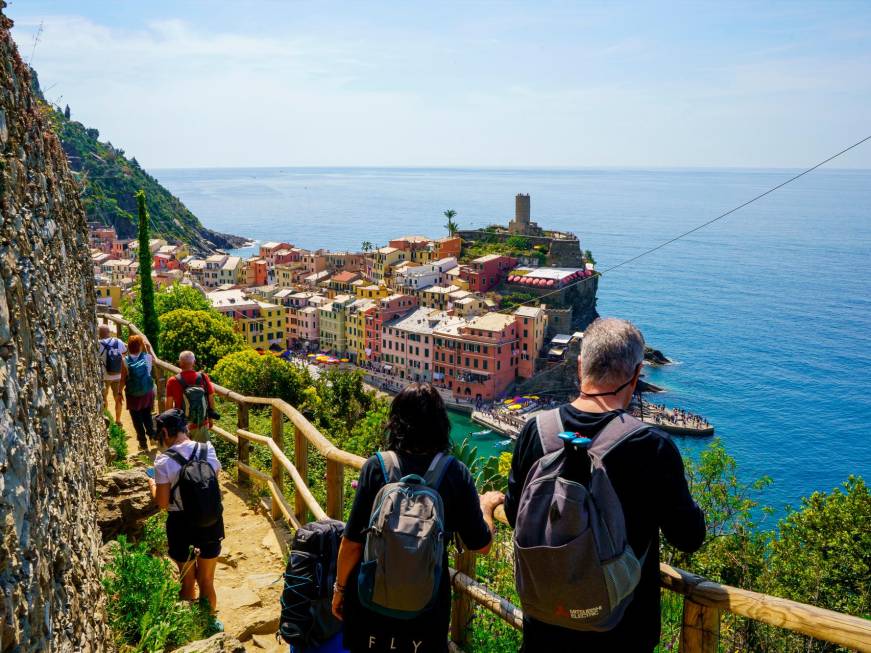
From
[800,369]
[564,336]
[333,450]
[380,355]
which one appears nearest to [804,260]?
[800,369]

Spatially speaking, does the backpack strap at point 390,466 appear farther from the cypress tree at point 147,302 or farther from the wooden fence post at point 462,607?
the cypress tree at point 147,302

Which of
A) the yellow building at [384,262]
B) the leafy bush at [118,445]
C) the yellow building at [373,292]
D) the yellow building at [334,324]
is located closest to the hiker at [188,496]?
the leafy bush at [118,445]

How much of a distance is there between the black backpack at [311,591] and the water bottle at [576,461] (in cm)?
122

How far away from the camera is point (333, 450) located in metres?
3.56

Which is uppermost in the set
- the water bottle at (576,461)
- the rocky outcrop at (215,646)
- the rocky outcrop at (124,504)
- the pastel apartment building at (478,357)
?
the water bottle at (576,461)

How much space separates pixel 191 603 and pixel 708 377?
56.1m

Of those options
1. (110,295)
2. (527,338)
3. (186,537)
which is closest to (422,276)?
(527,338)

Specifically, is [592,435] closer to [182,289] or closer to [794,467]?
[182,289]

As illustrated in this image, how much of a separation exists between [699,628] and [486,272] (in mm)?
66232

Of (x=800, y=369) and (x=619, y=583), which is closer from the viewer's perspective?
(x=619, y=583)

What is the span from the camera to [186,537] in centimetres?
384

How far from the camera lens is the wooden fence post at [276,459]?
16.2 ft

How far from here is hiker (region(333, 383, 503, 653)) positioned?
83.8 inches

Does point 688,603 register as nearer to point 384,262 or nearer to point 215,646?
point 215,646
